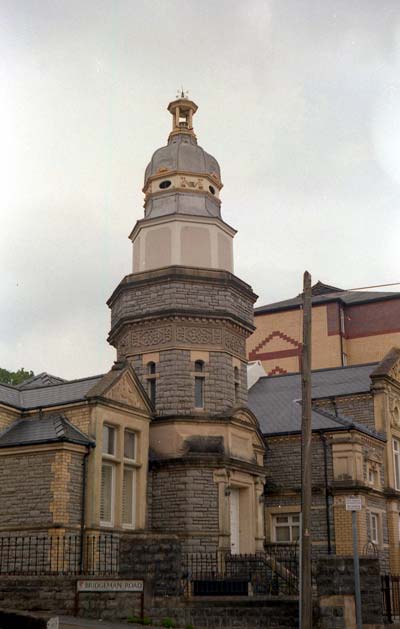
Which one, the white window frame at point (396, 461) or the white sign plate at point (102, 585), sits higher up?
the white window frame at point (396, 461)

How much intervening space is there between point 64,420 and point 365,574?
38.7 ft

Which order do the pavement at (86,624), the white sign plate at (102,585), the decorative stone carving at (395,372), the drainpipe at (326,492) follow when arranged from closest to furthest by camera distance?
the pavement at (86,624) < the white sign plate at (102,585) < the drainpipe at (326,492) < the decorative stone carving at (395,372)

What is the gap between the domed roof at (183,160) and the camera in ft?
113

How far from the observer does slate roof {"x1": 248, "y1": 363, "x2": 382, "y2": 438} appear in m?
35.2

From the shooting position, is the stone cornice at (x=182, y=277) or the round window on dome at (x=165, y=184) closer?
the stone cornice at (x=182, y=277)

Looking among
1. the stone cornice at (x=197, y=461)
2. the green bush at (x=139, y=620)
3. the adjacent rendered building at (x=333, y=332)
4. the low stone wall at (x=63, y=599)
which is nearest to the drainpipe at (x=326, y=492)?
the stone cornice at (x=197, y=461)

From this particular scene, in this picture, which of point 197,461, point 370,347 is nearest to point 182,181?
point 197,461

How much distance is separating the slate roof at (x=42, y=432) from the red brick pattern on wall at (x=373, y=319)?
32.0 meters

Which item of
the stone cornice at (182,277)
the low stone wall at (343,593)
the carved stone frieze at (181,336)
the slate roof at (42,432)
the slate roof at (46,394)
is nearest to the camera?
the low stone wall at (343,593)

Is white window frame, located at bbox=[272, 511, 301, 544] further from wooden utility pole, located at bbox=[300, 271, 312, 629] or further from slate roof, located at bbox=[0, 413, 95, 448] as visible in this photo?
wooden utility pole, located at bbox=[300, 271, 312, 629]

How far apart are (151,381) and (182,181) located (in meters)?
8.58

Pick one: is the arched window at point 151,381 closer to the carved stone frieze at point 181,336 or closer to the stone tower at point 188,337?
the stone tower at point 188,337

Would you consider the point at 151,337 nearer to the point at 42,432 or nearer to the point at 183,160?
the point at 42,432

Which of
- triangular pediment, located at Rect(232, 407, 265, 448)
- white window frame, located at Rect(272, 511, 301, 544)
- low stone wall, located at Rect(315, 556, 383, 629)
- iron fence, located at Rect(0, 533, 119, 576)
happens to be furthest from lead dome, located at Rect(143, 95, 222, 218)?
low stone wall, located at Rect(315, 556, 383, 629)
